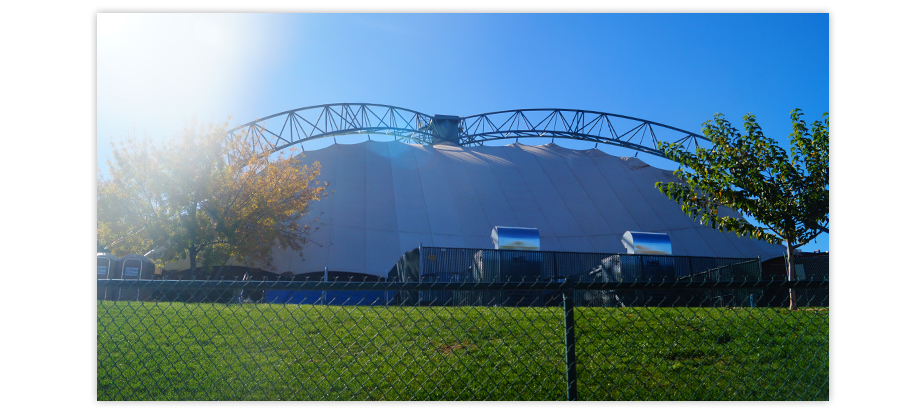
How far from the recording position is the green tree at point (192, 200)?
20.0 m

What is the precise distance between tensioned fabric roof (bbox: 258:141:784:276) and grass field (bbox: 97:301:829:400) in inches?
776

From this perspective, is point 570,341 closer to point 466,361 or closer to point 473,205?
point 466,361

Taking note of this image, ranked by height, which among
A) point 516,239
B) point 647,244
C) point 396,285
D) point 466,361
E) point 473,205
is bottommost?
point 466,361

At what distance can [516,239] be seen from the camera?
1502 cm

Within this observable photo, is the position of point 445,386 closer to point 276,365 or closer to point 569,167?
point 276,365

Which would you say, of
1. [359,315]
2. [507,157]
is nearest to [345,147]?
[507,157]

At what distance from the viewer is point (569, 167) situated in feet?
120

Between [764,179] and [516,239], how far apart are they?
619 centimetres

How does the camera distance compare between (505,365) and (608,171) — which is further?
(608,171)

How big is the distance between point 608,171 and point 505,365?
33367 mm

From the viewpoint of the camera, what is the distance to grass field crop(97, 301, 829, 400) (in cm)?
450

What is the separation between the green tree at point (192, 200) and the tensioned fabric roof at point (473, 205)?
3.64m

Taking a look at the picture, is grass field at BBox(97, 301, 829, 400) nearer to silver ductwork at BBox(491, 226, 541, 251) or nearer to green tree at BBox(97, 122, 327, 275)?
silver ductwork at BBox(491, 226, 541, 251)

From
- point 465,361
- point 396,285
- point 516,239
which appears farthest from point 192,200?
point 396,285
